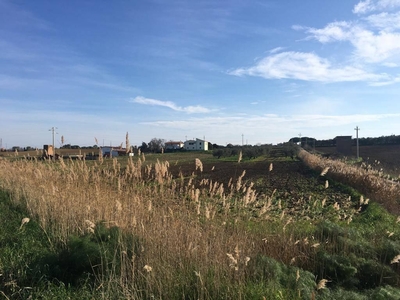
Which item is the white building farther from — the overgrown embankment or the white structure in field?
the white structure in field

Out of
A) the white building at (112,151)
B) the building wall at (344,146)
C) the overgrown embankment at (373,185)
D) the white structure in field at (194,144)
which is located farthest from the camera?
the white structure in field at (194,144)

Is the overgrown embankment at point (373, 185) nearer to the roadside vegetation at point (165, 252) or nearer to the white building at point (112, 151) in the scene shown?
the roadside vegetation at point (165, 252)

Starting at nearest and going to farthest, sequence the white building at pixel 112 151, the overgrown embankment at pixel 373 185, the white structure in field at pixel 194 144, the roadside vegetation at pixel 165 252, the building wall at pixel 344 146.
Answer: the roadside vegetation at pixel 165 252 < the white building at pixel 112 151 < the overgrown embankment at pixel 373 185 < the building wall at pixel 344 146 < the white structure in field at pixel 194 144

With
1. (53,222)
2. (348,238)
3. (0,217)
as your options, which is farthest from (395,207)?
(0,217)

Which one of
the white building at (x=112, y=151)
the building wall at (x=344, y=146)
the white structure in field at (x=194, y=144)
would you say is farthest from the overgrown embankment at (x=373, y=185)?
the white structure in field at (x=194, y=144)

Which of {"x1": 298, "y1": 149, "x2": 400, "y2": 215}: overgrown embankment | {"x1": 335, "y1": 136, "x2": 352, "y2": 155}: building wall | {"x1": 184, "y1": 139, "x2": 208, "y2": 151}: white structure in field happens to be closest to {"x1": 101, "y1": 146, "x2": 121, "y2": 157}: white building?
{"x1": 298, "y1": 149, "x2": 400, "y2": 215}: overgrown embankment

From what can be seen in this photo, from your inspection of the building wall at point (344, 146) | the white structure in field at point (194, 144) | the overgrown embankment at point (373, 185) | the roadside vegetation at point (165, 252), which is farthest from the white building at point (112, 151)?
the white structure in field at point (194, 144)

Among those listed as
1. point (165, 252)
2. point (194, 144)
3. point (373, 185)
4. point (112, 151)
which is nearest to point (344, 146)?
point (373, 185)

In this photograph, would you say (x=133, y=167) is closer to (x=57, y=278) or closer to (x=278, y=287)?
(x=57, y=278)

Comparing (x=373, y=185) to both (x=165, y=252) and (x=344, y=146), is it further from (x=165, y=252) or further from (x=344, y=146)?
(x=344, y=146)

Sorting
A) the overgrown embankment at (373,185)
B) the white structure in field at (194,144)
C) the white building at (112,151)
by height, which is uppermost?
the white structure in field at (194,144)

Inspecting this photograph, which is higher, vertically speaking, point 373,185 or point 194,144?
point 194,144

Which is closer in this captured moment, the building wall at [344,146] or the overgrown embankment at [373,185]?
the overgrown embankment at [373,185]

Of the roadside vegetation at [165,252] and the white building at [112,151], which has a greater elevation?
the white building at [112,151]
